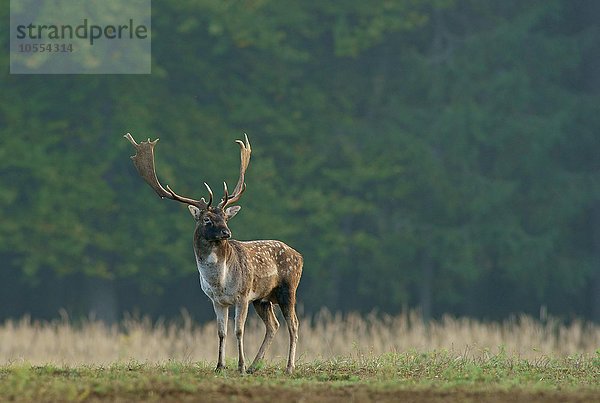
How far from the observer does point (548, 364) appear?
47.6 feet

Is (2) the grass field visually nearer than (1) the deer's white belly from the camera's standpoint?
Yes

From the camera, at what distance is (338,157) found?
1351 inches

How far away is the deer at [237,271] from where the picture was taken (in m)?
13.0

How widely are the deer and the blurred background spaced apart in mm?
17671

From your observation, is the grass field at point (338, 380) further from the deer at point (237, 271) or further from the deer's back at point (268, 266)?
the deer's back at point (268, 266)

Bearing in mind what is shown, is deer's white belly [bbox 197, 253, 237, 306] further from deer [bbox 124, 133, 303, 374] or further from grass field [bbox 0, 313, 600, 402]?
grass field [bbox 0, 313, 600, 402]

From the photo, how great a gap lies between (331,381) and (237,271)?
1.54 meters

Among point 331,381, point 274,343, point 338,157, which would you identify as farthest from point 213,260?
point 338,157

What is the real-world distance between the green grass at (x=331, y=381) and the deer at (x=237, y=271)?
1.39 ft

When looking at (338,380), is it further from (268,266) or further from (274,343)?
(274,343)

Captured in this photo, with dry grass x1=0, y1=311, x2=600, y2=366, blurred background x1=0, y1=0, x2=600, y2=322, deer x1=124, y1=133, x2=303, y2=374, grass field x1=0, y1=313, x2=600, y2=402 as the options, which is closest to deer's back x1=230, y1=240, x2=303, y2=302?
deer x1=124, y1=133, x2=303, y2=374

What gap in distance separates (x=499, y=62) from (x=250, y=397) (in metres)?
24.9

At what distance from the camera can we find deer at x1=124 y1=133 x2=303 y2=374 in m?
13.0

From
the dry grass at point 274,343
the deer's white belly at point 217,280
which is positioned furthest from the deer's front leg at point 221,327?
the dry grass at point 274,343
